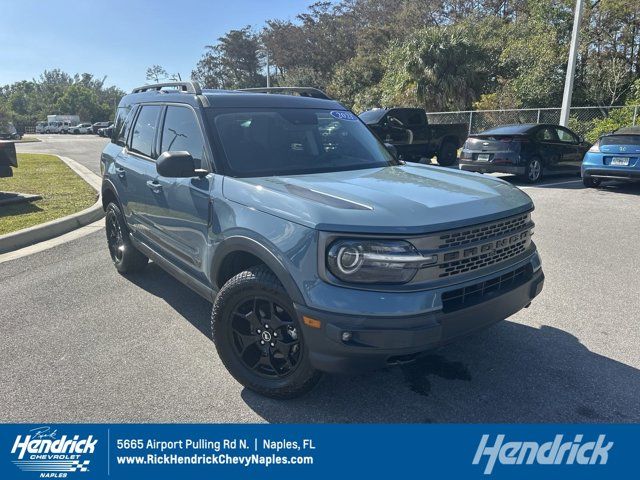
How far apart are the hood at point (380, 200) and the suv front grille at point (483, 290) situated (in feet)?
1.21

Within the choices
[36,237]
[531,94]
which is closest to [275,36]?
[531,94]

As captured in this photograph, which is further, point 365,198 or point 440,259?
point 365,198

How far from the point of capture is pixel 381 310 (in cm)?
241

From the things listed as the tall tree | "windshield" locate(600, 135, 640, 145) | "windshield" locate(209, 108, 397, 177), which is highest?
the tall tree

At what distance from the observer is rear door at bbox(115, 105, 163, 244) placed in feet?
13.9

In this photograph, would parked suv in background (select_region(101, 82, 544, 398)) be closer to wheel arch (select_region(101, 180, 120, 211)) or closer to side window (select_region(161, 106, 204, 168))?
side window (select_region(161, 106, 204, 168))

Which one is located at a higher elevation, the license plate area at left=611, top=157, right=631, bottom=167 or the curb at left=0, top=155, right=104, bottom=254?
the license plate area at left=611, top=157, right=631, bottom=167

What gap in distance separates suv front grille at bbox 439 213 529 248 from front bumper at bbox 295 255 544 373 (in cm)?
24

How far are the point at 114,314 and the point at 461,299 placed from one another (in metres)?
3.11

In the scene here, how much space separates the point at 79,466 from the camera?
245 cm

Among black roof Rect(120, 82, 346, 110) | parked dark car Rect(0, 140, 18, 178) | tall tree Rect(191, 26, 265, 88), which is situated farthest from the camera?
tall tree Rect(191, 26, 265, 88)

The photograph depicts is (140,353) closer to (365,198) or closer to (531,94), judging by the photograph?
(365,198)

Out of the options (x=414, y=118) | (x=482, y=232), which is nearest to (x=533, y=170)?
(x=414, y=118)

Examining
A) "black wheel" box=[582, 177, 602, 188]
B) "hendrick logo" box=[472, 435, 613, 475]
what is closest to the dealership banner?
"hendrick logo" box=[472, 435, 613, 475]
